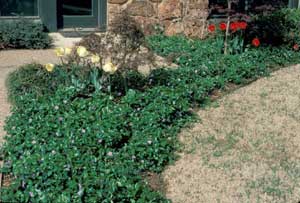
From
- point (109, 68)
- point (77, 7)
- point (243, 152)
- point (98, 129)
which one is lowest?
point (243, 152)

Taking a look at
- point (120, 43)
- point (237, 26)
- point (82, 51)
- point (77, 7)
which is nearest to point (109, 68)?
point (82, 51)

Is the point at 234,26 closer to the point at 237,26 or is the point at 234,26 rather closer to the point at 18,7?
the point at 237,26

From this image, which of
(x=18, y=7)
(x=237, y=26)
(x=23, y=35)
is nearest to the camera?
(x=237, y=26)

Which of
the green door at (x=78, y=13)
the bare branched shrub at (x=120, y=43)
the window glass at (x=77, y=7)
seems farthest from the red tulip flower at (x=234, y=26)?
the window glass at (x=77, y=7)

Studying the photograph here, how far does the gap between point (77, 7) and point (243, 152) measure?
5.11m

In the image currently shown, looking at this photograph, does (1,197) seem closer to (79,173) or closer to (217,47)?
(79,173)

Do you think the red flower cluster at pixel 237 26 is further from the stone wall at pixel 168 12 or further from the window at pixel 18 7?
the window at pixel 18 7

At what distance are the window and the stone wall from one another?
121 cm

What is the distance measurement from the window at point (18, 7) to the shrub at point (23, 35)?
22.4 inches

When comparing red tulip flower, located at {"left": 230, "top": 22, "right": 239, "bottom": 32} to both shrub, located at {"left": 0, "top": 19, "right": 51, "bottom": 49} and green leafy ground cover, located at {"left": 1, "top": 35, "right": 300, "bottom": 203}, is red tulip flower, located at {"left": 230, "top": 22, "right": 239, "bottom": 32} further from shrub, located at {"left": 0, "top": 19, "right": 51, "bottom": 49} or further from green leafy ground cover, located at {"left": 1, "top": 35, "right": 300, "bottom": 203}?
shrub, located at {"left": 0, "top": 19, "right": 51, "bottom": 49}

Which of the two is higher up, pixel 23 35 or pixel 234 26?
pixel 234 26

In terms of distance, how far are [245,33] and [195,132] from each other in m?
3.39

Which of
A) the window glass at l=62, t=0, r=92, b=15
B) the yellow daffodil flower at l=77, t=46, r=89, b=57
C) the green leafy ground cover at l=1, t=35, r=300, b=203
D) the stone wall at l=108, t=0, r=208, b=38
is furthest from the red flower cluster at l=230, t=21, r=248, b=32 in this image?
the yellow daffodil flower at l=77, t=46, r=89, b=57

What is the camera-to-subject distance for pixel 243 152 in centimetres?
552
